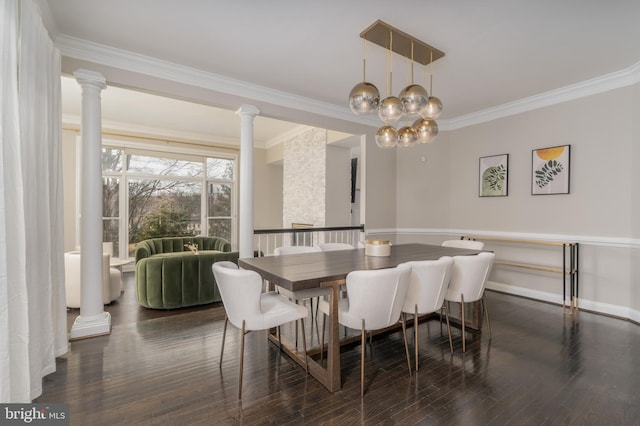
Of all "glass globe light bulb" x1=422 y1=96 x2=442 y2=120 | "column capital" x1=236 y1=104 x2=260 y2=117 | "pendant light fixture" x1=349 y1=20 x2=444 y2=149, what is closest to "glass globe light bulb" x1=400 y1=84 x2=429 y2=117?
"pendant light fixture" x1=349 y1=20 x2=444 y2=149

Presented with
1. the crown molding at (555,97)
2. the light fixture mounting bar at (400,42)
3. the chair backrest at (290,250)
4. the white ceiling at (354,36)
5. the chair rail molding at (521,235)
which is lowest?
the chair backrest at (290,250)

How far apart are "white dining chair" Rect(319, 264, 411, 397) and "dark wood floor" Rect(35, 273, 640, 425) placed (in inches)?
13.3

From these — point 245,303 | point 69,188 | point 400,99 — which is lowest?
point 245,303

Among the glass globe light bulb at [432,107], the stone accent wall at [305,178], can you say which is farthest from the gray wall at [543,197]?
the glass globe light bulb at [432,107]

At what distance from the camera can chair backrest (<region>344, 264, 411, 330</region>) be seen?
6.52 feet

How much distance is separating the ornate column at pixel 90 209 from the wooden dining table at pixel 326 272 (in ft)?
5.28

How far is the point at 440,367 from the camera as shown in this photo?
238cm

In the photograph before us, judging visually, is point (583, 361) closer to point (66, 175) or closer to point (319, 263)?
point (319, 263)

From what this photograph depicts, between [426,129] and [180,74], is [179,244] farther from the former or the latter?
[426,129]

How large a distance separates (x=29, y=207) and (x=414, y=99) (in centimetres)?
289

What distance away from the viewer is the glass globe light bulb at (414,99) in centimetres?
246

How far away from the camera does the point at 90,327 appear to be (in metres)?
2.93

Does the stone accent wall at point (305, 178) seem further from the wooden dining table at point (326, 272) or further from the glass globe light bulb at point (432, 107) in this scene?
the glass globe light bulb at point (432, 107)

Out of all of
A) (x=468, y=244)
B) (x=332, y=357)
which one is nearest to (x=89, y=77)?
(x=332, y=357)
